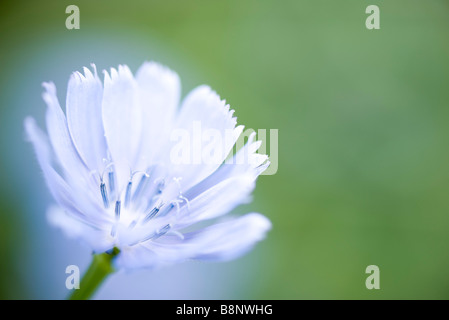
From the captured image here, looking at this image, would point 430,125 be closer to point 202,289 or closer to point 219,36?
point 219,36

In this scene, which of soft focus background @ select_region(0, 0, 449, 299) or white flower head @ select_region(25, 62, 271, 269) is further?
soft focus background @ select_region(0, 0, 449, 299)

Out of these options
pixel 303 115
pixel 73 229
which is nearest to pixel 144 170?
pixel 73 229

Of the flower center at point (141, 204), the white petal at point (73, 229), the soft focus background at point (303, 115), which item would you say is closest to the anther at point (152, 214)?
the flower center at point (141, 204)

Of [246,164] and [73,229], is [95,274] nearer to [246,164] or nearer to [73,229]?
[73,229]

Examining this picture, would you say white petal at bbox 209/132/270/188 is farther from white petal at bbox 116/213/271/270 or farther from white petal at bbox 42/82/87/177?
white petal at bbox 42/82/87/177

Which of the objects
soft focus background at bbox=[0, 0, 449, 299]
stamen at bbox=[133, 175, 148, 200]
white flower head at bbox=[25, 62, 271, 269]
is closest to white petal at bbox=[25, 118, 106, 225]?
white flower head at bbox=[25, 62, 271, 269]

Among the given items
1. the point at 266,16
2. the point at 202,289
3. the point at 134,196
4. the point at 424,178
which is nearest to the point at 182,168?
the point at 134,196
